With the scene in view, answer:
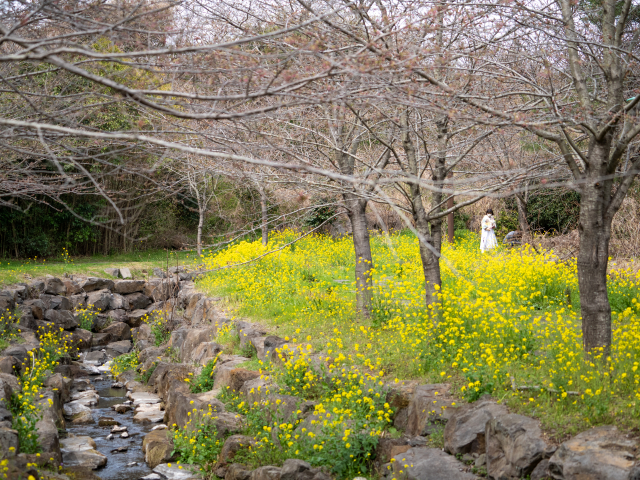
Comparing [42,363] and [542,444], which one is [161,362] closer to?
[42,363]

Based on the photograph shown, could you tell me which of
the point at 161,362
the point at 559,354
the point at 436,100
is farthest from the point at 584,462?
the point at 161,362

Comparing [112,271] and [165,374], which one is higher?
[112,271]

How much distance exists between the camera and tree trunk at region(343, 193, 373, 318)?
8289mm

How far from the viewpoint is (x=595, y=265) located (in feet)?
16.8

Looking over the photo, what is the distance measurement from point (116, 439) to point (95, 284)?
9.23 metres

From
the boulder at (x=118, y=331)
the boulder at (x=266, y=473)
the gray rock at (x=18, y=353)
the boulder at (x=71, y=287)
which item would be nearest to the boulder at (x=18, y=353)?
the gray rock at (x=18, y=353)

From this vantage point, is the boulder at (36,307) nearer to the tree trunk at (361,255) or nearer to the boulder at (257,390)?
the boulder at (257,390)

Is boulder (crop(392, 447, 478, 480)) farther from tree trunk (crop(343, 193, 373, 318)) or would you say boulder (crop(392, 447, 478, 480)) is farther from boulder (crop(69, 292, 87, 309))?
boulder (crop(69, 292, 87, 309))

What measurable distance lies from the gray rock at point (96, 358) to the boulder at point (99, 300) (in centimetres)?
241

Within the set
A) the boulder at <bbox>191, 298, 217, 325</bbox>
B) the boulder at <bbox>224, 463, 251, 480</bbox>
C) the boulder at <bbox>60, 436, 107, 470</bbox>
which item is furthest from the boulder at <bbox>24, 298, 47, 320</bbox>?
the boulder at <bbox>224, 463, 251, 480</bbox>

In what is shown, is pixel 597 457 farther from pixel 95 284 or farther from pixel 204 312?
pixel 95 284

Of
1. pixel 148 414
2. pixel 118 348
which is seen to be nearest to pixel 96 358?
pixel 118 348

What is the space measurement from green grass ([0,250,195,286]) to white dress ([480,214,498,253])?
26.7 ft

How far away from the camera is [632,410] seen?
169 inches
